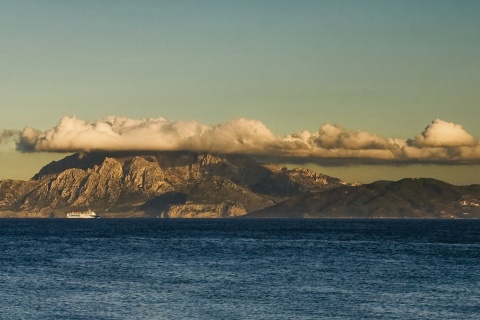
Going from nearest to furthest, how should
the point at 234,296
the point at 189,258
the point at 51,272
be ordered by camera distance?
the point at 234,296 → the point at 51,272 → the point at 189,258

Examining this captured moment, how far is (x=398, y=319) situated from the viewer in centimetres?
8494

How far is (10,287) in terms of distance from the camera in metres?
112

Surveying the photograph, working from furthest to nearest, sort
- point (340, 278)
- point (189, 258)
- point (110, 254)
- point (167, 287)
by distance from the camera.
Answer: point (110, 254) → point (189, 258) → point (340, 278) → point (167, 287)

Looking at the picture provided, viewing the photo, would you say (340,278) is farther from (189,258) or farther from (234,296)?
Result: (189,258)

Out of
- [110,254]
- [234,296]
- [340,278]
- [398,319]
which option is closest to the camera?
[398,319]

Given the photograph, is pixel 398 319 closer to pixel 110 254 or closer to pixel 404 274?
pixel 404 274

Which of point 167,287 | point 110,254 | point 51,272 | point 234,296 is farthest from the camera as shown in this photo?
point 110,254

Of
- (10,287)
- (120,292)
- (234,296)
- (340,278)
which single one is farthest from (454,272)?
(10,287)

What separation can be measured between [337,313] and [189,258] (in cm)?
8306

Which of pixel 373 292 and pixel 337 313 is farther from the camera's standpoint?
pixel 373 292

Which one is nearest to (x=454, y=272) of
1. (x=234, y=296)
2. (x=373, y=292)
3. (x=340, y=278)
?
(x=340, y=278)

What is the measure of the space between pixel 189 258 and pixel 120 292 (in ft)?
206

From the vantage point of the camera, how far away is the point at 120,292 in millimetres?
106062

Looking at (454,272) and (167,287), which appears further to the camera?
(454,272)
